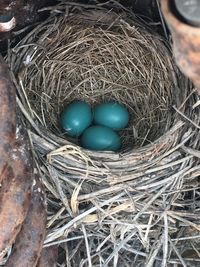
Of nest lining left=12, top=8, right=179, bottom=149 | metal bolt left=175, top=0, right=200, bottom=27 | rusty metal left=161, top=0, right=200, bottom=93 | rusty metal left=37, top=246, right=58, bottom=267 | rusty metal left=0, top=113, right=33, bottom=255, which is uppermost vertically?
metal bolt left=175, top=0, right=200, bottom=27

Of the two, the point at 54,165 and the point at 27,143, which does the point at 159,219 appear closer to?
the point at 54,165

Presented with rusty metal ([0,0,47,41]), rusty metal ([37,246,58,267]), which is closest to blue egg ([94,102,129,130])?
rusty metal ([0,0,47,41])

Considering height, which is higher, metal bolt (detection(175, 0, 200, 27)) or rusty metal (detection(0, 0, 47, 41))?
metal bolt (detection(175, 0, 200, 27))

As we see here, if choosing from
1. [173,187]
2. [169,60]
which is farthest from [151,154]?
[169,60]

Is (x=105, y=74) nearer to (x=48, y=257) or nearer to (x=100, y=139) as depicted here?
(x=100, y=139)

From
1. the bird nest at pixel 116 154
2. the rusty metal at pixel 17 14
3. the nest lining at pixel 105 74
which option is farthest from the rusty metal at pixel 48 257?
the rusty metal at pixel 17 14

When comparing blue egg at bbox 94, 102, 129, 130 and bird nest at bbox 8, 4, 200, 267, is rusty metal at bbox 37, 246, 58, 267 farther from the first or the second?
blue egg at bbox 94, 102, 129, 130

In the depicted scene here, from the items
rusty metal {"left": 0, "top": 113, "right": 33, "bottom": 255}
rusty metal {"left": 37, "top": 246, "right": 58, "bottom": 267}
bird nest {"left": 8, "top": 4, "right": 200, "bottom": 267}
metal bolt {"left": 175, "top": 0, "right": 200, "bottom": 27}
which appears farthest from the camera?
bird nest {"left": 8, "top": 4, "right": 200, "bottom": 267}

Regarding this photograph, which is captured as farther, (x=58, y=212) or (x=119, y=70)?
(x=119, y=70)

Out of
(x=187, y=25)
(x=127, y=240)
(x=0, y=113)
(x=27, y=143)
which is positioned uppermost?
(x=187, y=25)
